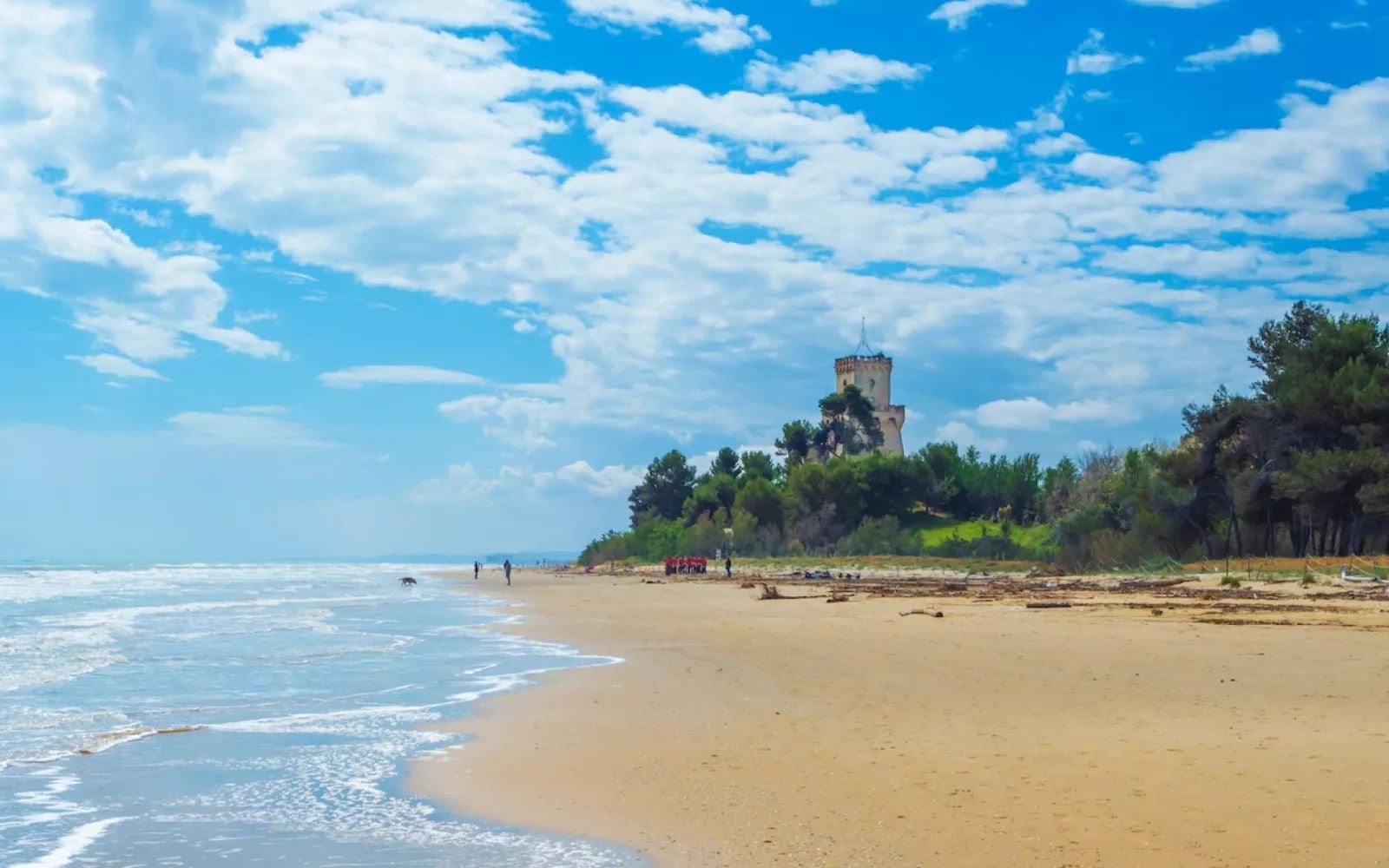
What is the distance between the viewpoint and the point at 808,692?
1295 centimetres

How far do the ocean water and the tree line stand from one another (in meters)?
27.8

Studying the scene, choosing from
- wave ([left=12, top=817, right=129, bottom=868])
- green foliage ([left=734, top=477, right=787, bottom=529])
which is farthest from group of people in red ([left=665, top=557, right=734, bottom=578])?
wave ([left=12, top=817, right=129, bottom=868])

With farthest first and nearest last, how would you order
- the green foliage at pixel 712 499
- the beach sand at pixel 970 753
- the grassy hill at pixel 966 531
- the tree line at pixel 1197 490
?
the green foliage at pixel 712 499 → the grassy hill at pixel 966 531 → the tree line at pixel 1197 490 → the beach sand at pixel 970 753

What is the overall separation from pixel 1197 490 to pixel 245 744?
39.8 m

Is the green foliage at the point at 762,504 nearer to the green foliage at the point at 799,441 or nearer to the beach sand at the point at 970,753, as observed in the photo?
the green foliage at the point at 799,441

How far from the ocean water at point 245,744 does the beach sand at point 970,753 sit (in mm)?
634

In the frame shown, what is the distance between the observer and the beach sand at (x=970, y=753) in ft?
21.1

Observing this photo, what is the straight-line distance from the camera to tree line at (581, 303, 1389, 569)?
122ft

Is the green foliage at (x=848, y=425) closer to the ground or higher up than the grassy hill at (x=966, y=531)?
higher up

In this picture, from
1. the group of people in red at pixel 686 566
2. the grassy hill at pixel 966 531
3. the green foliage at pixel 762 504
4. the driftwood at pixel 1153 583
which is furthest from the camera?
the green foliage at pixel 762 504

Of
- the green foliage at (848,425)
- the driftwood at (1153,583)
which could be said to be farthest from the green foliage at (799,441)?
the driftwood at (1153,583)

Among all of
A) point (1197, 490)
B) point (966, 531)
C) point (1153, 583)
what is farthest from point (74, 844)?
point (966, 531)

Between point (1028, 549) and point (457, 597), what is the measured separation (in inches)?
1135

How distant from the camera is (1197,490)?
43.1 m
